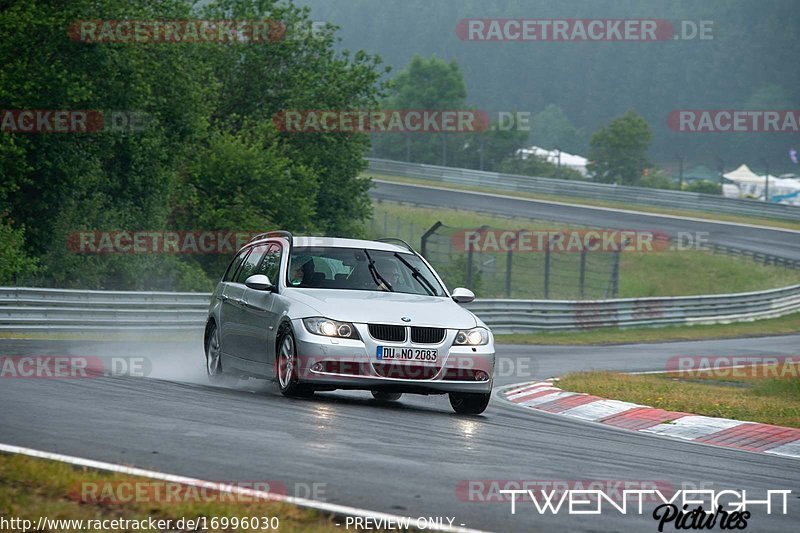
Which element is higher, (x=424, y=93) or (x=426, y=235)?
(x=424, y=93)

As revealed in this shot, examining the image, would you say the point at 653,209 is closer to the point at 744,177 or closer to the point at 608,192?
the point at 608,192

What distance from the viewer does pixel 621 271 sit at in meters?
45.0

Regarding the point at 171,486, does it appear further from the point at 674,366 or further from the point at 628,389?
the point at 674,366

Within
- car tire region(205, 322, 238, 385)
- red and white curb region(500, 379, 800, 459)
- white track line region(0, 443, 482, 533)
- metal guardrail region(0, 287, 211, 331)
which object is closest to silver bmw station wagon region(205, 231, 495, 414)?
car tire region(205, 322, 238, 385)

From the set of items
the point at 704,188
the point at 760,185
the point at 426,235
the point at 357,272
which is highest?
the point at 760,185

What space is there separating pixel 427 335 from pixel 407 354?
0.27 m

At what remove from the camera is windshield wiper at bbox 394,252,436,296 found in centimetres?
1214

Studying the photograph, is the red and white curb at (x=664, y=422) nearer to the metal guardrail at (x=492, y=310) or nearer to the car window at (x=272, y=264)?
the car window at (x=272, y=264)

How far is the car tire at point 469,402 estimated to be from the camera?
11.3 meters

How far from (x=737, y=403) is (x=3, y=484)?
9797mm

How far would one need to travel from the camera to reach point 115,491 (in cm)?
583

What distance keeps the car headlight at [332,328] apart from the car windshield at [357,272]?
0.99m

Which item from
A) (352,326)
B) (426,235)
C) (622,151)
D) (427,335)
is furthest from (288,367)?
(622,151)

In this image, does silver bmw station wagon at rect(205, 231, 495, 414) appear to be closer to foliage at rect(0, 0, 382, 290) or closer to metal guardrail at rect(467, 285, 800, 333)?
metal guardrail at rect(467, 285, 800, 333)
